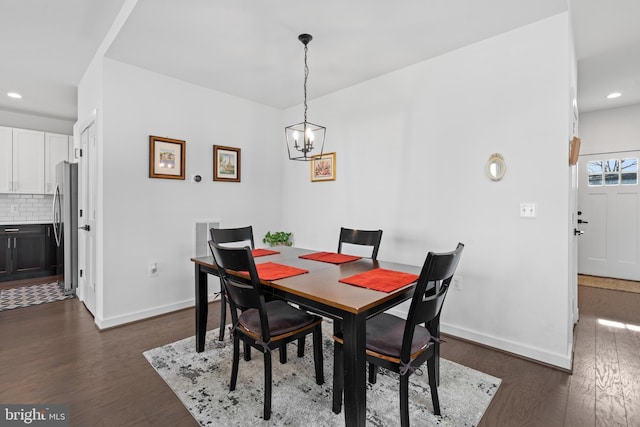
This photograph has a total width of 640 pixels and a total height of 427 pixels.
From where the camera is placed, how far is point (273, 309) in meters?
2.09

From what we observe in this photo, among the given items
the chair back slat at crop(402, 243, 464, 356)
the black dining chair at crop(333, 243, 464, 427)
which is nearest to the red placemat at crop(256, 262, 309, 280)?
the black dining chair at crop(333, 243, 464, 427)

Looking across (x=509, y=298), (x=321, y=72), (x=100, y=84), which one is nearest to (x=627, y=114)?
(x=509, y=298)

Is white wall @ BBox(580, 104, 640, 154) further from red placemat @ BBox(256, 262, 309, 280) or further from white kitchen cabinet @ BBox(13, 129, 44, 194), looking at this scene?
white kitchen cabinet @ BBox(13, 129, 44, 194)

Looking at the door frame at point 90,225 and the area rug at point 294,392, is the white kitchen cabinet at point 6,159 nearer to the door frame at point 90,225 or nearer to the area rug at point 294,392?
the door frame at point 90,225

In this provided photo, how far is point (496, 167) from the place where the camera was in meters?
2.58

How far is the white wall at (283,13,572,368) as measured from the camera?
2.31 m

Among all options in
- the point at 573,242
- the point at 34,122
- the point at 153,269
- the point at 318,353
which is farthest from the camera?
the point at 34,122

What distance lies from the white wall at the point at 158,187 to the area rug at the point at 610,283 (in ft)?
15.7

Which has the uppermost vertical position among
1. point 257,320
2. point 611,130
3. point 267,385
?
point 611,130

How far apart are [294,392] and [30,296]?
12.8 ft

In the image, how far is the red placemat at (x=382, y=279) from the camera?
1.67m

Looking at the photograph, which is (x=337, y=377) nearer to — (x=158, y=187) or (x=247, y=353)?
(x=247, y=353)

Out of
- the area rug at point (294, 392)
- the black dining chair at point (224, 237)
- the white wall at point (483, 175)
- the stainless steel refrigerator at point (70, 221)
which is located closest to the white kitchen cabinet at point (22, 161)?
the stainless steel refrigerator at point (70, 221)

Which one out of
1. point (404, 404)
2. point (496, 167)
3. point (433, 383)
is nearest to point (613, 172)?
point (496, 167)
